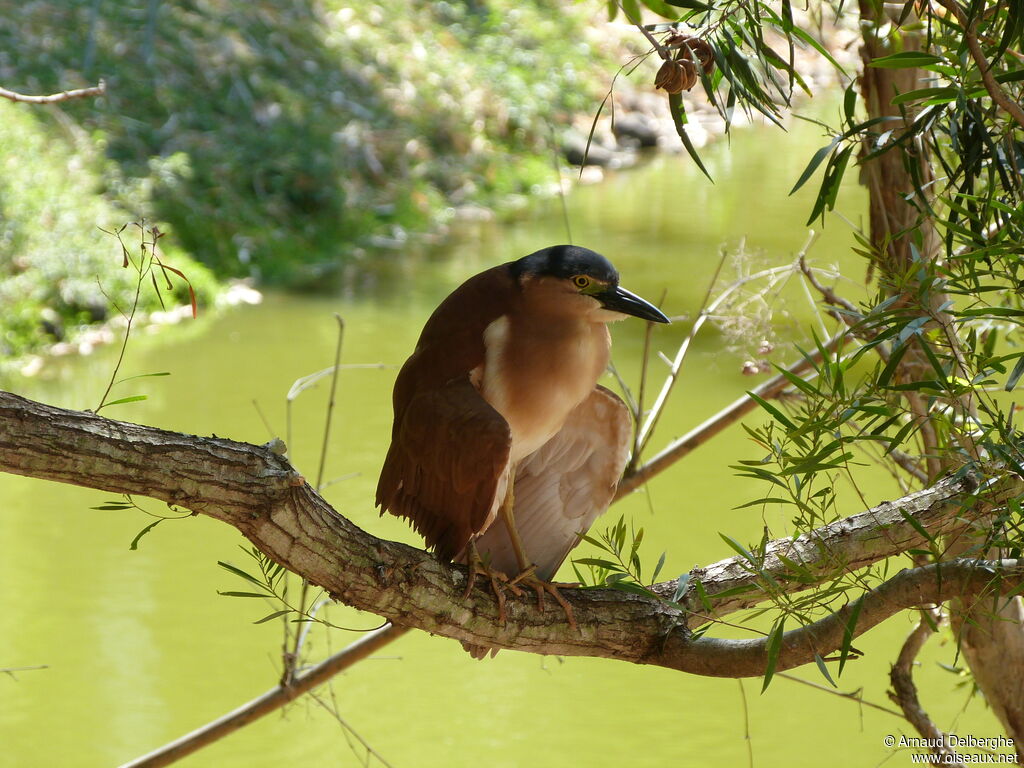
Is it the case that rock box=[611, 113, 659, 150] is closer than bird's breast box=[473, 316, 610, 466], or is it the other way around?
bird's breast box=[473, 316, 610, 466]

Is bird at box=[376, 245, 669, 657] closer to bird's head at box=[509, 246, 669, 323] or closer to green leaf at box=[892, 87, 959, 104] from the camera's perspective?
bird's head at box=[509, 246, 669, 323]

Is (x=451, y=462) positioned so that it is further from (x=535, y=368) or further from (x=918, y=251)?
(x=918, y=251)

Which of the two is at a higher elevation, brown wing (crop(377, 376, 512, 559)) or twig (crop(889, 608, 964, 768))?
brown wing (crop(377, 376, 512, 559))

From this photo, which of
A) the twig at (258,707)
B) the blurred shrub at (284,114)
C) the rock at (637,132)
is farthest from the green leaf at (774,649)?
the rock at (637,132)

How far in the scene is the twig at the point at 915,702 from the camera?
219 cm

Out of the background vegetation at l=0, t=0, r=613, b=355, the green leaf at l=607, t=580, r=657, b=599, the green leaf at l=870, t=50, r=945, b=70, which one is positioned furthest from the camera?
the background vegetation at l=0, t=0, r=613, b=355

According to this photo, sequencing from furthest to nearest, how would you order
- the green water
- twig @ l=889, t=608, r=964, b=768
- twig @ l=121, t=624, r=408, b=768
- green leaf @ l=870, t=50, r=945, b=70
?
the green water < twig @ l=121, t=624, r=408, b=768 < twig @ l=889, t=608, r=964, b=768 < green leaf @ l=870, t=50, r=945, b=70

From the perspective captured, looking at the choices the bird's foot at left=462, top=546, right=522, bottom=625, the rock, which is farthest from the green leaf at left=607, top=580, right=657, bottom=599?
the rock

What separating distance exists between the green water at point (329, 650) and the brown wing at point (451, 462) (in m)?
0.64

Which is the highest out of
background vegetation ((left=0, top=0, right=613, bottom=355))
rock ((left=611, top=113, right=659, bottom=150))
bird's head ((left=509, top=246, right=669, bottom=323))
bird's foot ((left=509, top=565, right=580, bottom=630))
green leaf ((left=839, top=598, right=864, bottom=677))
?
rock ((left=611, top=113, right=659, bottom=150))

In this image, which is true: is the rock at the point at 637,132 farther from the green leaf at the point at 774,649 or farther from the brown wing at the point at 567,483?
the green leaf at the point at 774,649

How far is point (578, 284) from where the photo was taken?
1.98m

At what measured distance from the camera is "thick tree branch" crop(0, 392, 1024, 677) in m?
1.39

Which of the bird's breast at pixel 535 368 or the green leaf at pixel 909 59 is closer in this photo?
the green leaf at pixel 909 59
